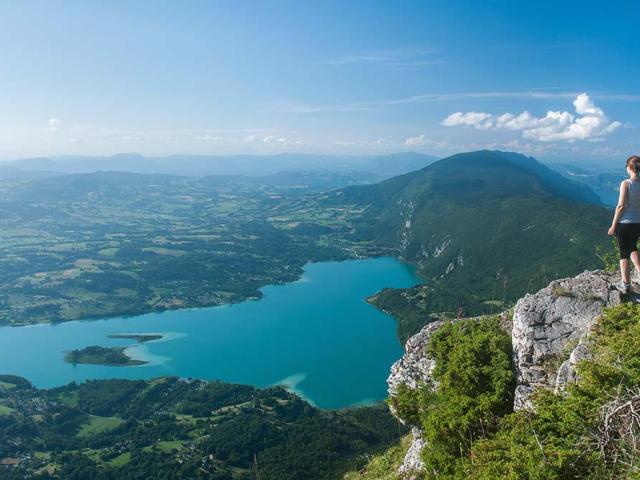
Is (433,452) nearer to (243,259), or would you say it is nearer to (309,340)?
(309,340)

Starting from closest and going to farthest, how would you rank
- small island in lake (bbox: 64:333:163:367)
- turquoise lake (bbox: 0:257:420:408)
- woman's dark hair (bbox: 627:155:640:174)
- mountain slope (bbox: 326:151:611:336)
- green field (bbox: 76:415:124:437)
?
woman's dark hair (bbox: 627:155:640:174)
green field (bbox: 76:415:124:437)
turquoise lake (bbox: 0:257:420:408)
small island in lake (bbox: 64:333:163:367)
mountain slope (bbox: 326:151:611:336)

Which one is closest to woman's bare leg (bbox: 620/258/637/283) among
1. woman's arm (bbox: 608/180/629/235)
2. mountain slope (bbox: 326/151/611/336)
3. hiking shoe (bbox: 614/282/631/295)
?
hiking shoe (bbox: 614/282/631/295)

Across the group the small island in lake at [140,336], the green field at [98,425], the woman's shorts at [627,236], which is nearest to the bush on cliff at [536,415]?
the woman's shorts at [627,236]

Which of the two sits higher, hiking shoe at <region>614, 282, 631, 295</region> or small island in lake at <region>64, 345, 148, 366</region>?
hiking shoe at <region>614, 282, 631, 295</region>

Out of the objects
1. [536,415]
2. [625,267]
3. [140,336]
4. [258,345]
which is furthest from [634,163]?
[140,336]

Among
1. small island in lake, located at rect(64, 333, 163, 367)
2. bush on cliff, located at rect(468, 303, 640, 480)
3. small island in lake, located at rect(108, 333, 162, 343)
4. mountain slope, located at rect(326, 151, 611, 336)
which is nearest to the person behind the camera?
bush on cliff, located at rect(468, 303, 640, 480)

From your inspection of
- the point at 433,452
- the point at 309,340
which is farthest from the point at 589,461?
the point at 309,340

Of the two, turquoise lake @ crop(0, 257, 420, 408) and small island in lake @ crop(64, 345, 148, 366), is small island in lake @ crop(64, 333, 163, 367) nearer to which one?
small island in lake @ crop(64, 345, 148, 366)
